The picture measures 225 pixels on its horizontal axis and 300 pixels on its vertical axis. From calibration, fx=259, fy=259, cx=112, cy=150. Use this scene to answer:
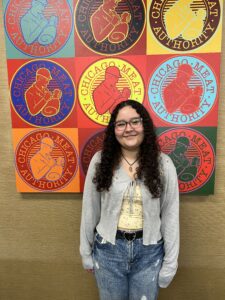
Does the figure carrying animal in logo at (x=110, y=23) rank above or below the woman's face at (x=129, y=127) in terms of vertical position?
above

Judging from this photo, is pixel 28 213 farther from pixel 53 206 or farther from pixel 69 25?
pixel 69 25

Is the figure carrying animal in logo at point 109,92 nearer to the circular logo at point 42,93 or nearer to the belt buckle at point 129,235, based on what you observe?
the circular logo at point 42,93

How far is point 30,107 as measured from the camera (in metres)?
1.46

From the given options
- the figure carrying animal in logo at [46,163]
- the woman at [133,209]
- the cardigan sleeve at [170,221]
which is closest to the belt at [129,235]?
the woman at [133,209]

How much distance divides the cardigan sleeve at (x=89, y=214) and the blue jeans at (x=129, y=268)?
2.4 inches

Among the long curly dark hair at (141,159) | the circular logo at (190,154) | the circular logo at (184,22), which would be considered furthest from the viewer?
the circular logo at (190,154)

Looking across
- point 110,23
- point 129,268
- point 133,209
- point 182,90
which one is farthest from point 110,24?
point 129,268

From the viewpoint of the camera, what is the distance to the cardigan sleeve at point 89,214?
1.22m

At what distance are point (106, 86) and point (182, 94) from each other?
0.41m

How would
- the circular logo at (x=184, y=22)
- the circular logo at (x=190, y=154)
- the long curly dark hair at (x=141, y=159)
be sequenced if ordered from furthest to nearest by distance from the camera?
1. the circular logo at (x=190, y=154)
2. the circular logo at (x=184, y=22)
3. the long curly dark hair at (x=141, y=159)

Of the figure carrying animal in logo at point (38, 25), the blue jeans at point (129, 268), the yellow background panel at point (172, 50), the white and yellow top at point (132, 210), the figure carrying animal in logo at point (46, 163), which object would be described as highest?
the figure carrying animal in logo at point (38, 25)

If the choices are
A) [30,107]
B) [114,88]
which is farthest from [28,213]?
[114,88]

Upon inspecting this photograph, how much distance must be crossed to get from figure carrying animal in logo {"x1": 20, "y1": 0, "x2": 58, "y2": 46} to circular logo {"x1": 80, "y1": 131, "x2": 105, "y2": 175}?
0.56 m

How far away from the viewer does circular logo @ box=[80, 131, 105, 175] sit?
145cm
